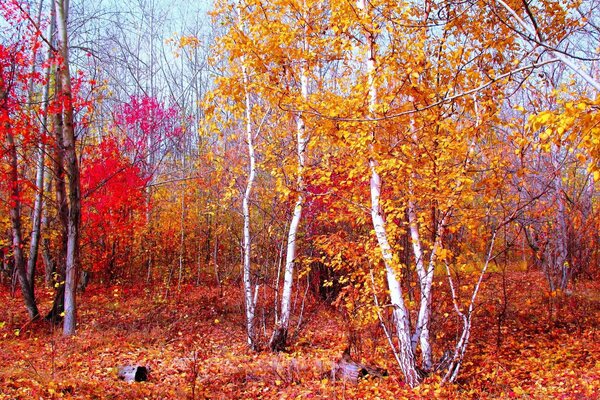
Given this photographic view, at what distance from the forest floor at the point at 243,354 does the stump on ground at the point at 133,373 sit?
14cm

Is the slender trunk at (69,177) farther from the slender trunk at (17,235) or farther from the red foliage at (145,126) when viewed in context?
the red foliage at (145,126)

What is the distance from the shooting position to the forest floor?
5.42 metres

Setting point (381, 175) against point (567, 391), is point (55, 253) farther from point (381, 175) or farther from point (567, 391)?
point (567, 391)

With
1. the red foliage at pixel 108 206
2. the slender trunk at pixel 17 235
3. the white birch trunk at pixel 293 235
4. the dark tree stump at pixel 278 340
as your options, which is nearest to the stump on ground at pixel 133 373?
the dark tree stump at pixel 278 340

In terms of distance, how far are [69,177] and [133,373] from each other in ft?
13.0

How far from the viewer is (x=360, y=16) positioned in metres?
5.63

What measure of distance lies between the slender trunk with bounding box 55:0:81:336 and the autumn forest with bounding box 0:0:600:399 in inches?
1.4

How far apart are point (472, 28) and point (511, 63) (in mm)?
684

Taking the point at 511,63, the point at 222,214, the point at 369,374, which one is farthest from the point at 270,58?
the point at 222,214

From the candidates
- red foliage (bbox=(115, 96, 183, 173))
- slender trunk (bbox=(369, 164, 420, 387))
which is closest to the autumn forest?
slender trunk (bbox=(369, 164, 420, 387))

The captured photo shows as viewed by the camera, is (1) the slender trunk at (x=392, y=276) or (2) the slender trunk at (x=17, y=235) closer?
(1) the slender trunk at (x=392, y=276)

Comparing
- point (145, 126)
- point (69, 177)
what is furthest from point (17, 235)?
point (145, 126)

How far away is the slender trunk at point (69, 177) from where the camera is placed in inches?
317

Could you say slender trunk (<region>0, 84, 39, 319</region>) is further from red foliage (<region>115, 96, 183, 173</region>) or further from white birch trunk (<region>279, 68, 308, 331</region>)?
red foliage (<region>115, 96, 183, 173</region>)
